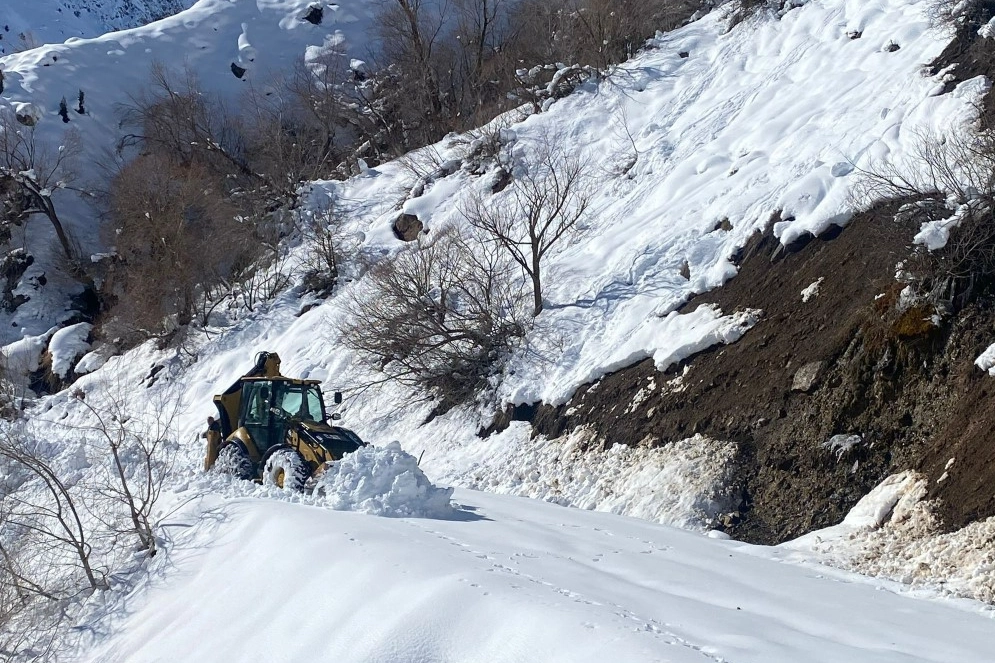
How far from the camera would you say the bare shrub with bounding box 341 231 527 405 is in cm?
1862

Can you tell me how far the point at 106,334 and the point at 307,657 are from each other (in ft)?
88.0

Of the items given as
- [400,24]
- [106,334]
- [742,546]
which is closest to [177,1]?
[400,24]

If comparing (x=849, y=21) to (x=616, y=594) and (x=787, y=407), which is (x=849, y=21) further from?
(x=616, y=594)

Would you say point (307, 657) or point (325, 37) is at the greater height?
point (325, 37)

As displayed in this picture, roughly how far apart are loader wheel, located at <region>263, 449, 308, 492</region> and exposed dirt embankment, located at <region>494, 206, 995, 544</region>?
15.8ft

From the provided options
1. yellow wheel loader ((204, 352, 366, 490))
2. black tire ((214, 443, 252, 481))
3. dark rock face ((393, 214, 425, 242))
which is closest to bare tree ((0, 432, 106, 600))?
black tire ((214, 443, 252, 481))

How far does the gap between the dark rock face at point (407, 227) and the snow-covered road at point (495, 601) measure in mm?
15972

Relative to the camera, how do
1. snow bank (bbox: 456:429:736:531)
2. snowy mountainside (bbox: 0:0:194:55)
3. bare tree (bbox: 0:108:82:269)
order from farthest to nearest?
snowy mountainside (bbox: 0:0:194:55) → bare tree (bbox: 0:108:82:269) → snow bank (bbox: 456:429:736:531)

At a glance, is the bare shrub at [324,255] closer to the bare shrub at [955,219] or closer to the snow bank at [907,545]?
the bare shrub at [955,219]

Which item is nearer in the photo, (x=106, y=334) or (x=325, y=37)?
(x=106, y=334)

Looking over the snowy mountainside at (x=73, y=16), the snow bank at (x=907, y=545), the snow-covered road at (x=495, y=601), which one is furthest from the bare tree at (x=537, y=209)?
the snowy mountainside at (x=73, y=16)

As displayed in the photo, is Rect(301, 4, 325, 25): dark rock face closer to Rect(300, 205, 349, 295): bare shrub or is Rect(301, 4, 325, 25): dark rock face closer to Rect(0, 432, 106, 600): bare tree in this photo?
Rect(300, 205, 349, 295): bare shrub

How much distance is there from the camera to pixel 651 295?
16.9 meters

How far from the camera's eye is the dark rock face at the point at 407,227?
25925mm
